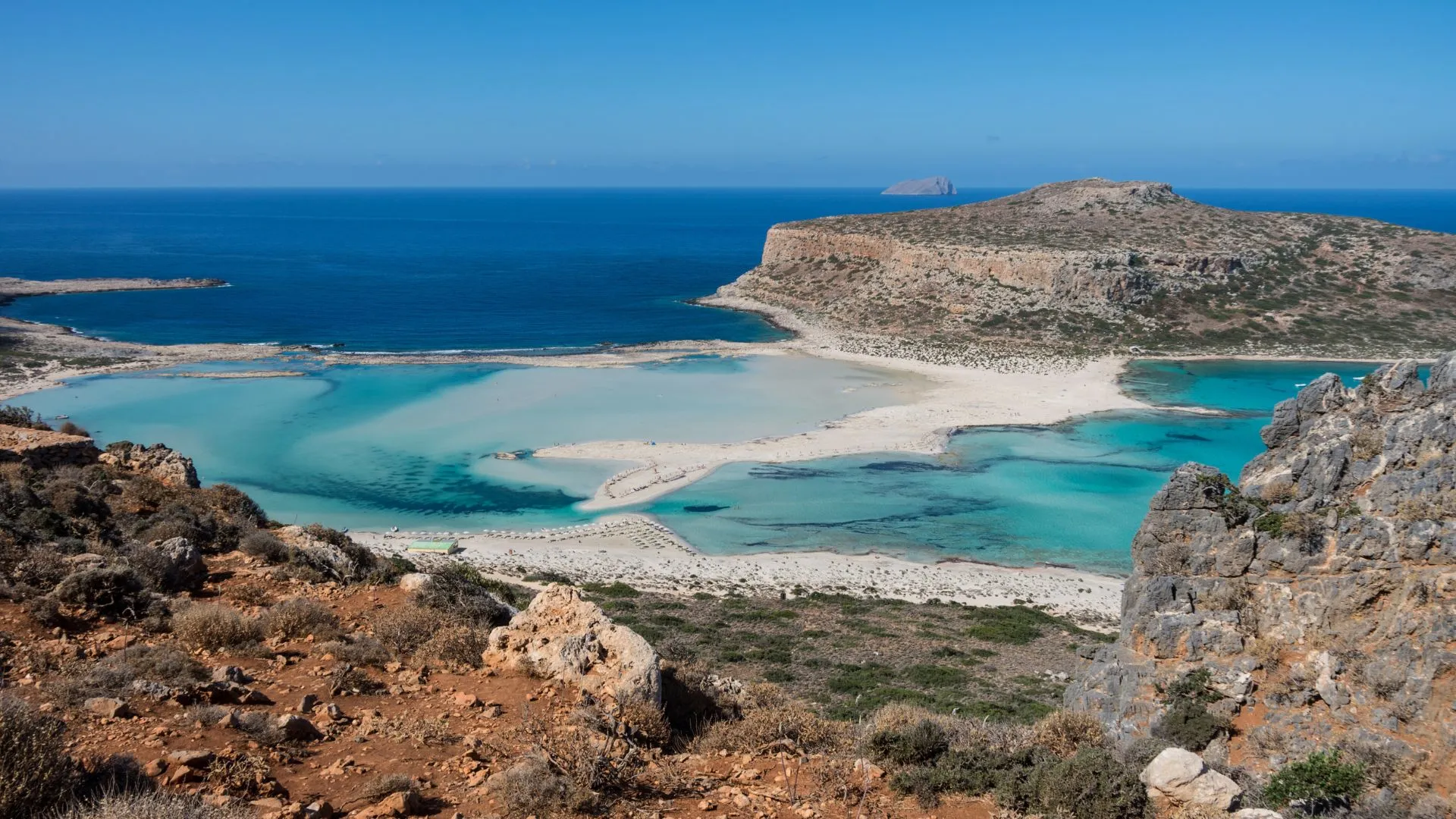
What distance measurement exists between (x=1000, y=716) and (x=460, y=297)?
76.1 m

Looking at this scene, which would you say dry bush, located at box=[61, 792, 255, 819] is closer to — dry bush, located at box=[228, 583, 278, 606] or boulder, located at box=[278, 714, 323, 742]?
boulder, located at box=[278, 714, 323, 742]

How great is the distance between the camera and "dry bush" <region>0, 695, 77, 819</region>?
5.30 m

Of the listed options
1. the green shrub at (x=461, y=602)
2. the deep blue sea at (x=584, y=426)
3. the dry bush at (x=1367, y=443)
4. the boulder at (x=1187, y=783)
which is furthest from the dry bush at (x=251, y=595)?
the deep blue sea at (x=584, y=426)

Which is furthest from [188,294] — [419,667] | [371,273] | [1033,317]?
[419,667]

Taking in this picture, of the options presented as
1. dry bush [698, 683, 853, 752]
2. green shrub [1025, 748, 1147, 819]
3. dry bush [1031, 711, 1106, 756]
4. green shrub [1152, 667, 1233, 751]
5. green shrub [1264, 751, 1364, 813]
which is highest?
green shrub [1025, 748, 1147, 819]

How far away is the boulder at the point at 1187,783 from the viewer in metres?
7.44

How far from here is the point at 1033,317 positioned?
6494cm

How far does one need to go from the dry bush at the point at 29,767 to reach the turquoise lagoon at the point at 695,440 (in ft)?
→ 77.0

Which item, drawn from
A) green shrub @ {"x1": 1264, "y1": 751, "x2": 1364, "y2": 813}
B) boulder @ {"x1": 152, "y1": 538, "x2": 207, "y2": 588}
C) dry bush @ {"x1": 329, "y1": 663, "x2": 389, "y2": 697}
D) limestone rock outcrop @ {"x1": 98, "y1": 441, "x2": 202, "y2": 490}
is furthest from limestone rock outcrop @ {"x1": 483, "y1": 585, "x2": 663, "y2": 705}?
limestone rock outcrop @ {"x1": 98, "y1": 441, "x2": 202, "y2": 490}

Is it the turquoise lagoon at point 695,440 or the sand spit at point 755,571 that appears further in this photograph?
the turquoise lagoon at point 695,440

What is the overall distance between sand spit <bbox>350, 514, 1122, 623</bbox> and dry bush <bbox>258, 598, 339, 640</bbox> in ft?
42.5

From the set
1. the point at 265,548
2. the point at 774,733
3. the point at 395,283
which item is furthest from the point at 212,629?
the point at 395,283

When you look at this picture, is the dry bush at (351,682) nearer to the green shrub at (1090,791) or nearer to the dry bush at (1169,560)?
the green shrub at (1090,791)

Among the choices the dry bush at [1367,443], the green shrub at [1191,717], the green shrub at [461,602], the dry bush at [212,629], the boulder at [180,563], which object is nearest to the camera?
the dry bush at [212,629]
